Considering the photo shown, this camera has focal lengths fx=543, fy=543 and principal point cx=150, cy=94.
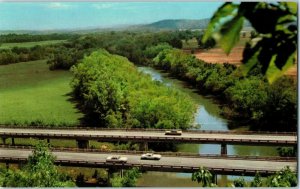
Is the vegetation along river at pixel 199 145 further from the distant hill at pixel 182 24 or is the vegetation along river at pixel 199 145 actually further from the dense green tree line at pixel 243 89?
the distant hill at pixel 182 24

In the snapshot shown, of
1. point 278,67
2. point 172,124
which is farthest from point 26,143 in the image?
point 278,67

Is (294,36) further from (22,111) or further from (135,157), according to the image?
(22,111)

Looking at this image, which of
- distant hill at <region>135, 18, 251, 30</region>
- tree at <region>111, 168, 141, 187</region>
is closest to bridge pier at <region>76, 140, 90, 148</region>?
distant hill at <region>135, 18, 251, 30</region>

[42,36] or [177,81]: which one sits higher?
[42,36]

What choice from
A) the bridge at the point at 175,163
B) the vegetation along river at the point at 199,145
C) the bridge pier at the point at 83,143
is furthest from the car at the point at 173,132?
the bridge pier at the point at 83,143

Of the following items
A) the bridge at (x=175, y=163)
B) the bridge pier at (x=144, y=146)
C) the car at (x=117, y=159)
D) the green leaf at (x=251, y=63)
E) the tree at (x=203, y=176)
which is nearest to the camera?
the green leaf at (x=251, y=63)

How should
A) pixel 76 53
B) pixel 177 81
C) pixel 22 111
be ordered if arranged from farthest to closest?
pixel 177 81, pixel 76 53, pixel 22 111
